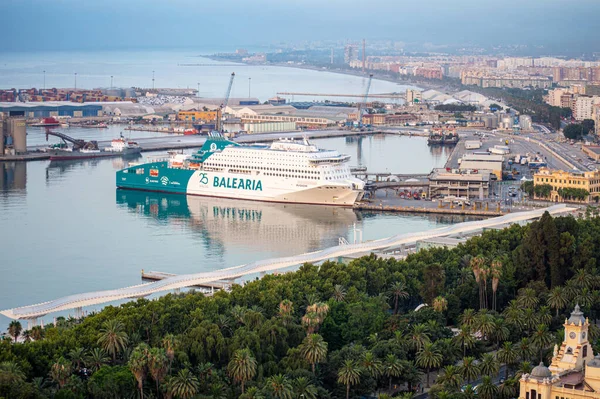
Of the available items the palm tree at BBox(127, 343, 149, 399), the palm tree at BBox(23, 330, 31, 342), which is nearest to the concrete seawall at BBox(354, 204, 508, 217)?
the palm tree at BBox(23, 330, 31, 342)

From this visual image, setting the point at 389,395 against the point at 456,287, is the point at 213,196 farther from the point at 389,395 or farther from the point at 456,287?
the point at 389,395

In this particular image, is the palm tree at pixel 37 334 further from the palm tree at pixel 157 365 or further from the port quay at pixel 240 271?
the palm tree at pixel 157 365

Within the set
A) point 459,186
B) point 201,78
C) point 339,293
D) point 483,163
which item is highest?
point 201,78

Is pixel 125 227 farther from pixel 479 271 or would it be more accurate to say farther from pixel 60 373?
pixel 60 373

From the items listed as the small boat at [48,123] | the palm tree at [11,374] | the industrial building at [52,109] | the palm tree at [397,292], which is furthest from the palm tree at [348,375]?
the industrial building at [52,109]

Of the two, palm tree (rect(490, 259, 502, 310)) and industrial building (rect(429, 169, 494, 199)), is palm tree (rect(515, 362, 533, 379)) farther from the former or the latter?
industrial building (rect(429, 169, 494, 199))

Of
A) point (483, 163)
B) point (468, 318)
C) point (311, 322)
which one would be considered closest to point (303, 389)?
point (311, 322)

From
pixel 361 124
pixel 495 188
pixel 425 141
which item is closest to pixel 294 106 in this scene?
pixel 361 124

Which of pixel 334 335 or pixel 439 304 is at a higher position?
pixel 439 304
